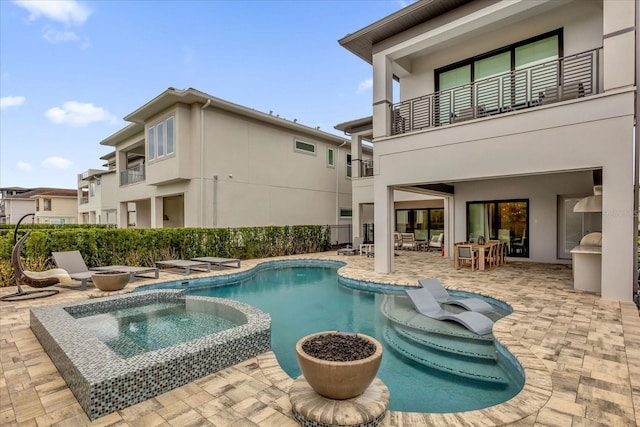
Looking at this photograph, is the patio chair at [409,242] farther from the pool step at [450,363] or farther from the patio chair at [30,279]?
the patio chair at [30,279]

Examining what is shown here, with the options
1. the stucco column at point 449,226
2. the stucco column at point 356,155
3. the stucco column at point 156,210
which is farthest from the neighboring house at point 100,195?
the stucco column at point 449,226

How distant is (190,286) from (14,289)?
4289mm

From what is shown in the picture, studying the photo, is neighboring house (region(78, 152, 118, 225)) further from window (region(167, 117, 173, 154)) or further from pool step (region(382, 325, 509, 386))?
pool step (region(382, 325, 509, 386))

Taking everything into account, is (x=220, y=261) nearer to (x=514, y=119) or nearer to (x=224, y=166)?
(x=224, y=166)

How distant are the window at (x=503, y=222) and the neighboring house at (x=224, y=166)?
9143 millimetres

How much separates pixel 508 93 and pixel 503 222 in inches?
215

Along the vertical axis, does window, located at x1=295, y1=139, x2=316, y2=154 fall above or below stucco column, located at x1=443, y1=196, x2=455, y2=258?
above

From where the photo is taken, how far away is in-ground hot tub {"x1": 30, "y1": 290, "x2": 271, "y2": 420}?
10.4 ft

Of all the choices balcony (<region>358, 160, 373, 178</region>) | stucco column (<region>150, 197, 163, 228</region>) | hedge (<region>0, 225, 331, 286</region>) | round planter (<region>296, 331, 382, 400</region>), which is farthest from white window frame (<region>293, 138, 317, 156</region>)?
round planter (<region>296, 331, 382, 400</region>)

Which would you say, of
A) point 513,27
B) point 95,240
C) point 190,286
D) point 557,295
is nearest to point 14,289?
point 95,240

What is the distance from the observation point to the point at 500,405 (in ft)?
10.4

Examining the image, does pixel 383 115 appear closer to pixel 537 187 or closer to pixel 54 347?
pixel 537 187

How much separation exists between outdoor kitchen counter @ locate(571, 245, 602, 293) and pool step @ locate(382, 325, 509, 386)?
15.4 feet

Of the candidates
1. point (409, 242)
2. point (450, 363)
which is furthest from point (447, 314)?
point (409, 242)
